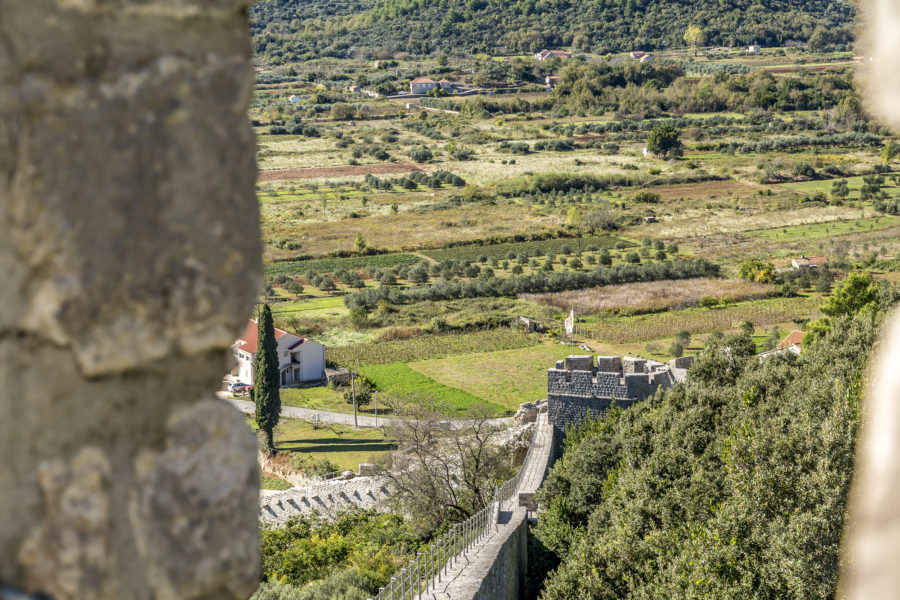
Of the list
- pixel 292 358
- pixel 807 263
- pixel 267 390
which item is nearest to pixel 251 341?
pixel 292 358

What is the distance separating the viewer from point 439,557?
34.4ft

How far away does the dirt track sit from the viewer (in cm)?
7473

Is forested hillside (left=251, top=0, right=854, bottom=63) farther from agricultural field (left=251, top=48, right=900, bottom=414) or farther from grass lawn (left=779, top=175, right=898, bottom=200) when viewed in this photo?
grass lawn (left=779, top=175, right=898, bottom=200)

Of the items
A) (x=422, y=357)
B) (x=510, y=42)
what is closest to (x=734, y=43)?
(x=510, y=42)

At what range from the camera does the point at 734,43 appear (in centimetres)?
13662

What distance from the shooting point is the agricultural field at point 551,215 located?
37938 millimetres

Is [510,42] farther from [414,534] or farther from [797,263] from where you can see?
[414,534]

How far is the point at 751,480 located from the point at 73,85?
1125 centimetres

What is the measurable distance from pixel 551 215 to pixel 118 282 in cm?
6115

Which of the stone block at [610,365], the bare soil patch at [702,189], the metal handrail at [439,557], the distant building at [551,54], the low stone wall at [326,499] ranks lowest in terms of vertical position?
the low stone wall at [326,499]

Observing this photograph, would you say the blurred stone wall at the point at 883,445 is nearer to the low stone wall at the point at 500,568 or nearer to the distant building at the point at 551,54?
the low stone wall at the point at 500,568

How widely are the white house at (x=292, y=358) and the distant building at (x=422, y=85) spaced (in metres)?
84.1

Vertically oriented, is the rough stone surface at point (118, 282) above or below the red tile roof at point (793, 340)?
above

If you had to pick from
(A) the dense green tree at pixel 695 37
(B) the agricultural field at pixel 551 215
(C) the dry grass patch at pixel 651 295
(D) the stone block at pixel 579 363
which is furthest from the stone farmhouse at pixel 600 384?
(A) the dense green tree at pixel 695 37
